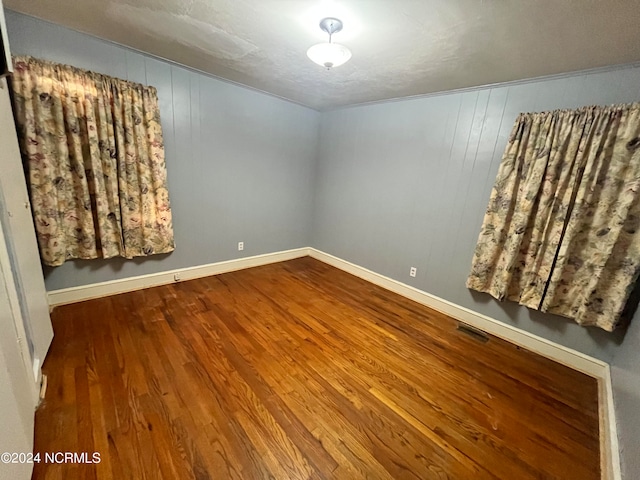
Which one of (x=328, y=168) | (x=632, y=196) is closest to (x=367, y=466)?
(x=632, y=196)

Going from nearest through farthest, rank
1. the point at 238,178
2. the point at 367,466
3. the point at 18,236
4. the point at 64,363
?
the point at 367,466
the point at 18,236
the point at 64,363
the point at 238,178

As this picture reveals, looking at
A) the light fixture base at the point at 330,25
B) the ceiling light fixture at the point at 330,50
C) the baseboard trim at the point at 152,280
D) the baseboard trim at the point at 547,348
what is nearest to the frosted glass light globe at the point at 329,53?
the ceiling light fixture at the point at 330,50

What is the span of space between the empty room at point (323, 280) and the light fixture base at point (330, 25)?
0.01 meters

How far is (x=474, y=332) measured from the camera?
247 cm

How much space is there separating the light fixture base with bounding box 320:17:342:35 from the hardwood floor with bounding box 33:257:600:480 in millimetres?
2287

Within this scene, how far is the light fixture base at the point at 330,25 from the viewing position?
159cm

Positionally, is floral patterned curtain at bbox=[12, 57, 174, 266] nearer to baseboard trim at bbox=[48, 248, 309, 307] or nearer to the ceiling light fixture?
baseboard trim at bbox=[48, 248, 309, 307]

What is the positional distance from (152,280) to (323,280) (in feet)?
6.57

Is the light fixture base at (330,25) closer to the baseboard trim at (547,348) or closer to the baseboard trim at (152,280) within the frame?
the baseboard trim at (547,348)

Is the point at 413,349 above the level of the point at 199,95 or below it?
below

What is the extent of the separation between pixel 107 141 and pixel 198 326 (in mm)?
1830

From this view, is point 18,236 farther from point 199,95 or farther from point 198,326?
point 199,95

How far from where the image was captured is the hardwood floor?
1272 mm

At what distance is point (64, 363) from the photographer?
5.67ft
